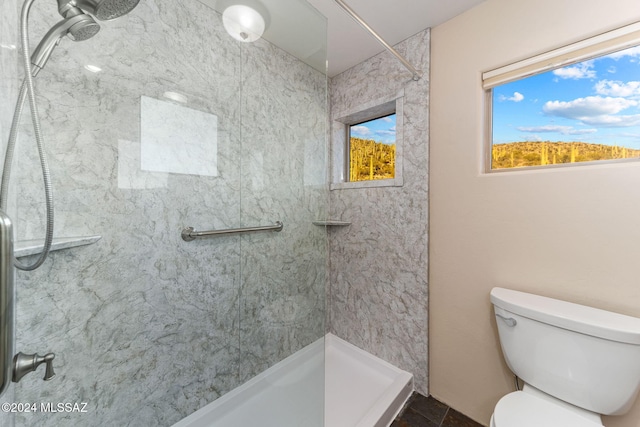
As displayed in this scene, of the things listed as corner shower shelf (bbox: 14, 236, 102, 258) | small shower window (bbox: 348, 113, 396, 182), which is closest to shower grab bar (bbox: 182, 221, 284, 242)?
corner shower shelf (bbox: 14, 236, 102, 258)

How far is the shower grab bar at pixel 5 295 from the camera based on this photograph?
0.32 m

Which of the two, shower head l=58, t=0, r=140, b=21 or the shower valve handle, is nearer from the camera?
the shower valve handle

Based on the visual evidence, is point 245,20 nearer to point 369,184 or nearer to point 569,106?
point 369,184

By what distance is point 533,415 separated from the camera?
34.5 inches

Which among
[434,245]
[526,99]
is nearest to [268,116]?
[434,245]

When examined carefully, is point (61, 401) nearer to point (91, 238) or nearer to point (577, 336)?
point (91, 238)

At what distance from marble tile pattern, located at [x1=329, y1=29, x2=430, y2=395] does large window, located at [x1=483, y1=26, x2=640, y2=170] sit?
380mm

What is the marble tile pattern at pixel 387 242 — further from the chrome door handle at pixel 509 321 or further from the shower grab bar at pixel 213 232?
the shower grab bar at pixel 213 232

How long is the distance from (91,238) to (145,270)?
0.80 feet

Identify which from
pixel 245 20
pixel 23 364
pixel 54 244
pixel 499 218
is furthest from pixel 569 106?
pixel 54 244

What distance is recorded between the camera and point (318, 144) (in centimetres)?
153

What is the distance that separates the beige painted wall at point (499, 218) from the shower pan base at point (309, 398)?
12.5 inches

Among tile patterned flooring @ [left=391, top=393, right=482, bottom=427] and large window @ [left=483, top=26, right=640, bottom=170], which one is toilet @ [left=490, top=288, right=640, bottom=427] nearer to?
tile patterned flooring @ [left=391, top=393, right=482, bottom=427]

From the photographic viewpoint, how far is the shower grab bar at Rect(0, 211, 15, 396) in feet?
1.05
